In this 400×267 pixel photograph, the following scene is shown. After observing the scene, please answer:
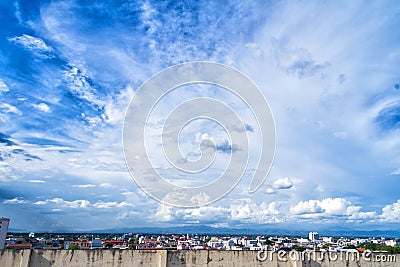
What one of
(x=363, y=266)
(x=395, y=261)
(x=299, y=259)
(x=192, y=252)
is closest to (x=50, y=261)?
(x=192, y=252)

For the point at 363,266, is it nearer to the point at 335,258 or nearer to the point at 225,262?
the point at 335,258

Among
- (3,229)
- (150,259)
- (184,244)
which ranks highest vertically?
(150,259)

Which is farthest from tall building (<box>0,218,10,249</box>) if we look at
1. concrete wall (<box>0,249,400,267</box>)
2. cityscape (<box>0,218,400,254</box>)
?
concrete wall (<box>0,249,400,267</box>)

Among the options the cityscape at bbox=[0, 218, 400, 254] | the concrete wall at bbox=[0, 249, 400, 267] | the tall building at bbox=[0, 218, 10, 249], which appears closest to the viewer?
the concrete wall at bbox=[0, 249, 400, 267]

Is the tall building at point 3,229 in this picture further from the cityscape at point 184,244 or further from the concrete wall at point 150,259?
the concrete wall at point 150,259

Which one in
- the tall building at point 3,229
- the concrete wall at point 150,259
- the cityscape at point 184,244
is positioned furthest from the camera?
the tall building at point 3,229

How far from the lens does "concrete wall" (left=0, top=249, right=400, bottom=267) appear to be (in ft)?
29.3

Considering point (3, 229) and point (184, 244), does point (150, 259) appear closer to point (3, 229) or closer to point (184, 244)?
point (184, 244)

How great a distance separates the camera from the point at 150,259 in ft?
30.8

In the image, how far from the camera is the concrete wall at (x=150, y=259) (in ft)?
29.3

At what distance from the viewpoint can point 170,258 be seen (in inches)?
369

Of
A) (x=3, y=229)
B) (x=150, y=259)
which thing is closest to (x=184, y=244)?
(x=3, y=229)

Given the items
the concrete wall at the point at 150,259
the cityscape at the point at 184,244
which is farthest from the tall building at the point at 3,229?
the concrete wall at the point at 150,259

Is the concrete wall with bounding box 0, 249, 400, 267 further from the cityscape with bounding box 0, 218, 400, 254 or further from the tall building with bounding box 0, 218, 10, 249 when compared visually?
the tall building with bounding box 0, 218, 10, 249
